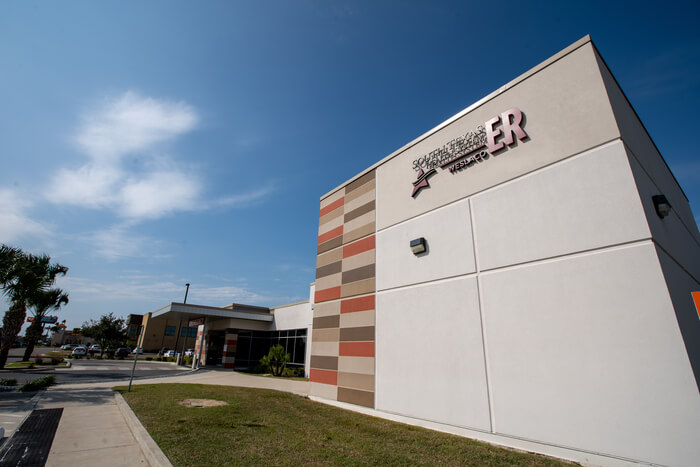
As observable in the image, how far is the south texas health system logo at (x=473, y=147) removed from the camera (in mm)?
8734

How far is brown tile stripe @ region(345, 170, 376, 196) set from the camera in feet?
45.4

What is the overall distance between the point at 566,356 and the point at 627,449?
1.67 meters

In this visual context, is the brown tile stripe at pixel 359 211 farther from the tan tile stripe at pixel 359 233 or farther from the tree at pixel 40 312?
the tree at pixel 40 312

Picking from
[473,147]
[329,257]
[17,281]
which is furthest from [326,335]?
[17,281]

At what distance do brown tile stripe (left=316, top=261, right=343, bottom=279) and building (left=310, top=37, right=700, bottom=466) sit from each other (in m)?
2.52

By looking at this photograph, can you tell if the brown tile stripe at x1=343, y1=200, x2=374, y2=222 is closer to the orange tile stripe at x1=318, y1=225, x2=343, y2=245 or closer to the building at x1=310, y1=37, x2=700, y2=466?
the orange tile stripe at x1=318, y1=225, x2=343, y2=245

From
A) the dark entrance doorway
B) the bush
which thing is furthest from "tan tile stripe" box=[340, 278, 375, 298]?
the dark entrance doorway

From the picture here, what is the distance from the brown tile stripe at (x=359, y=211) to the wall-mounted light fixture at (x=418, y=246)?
3.35m

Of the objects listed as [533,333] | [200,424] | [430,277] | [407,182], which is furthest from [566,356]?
[200,424]

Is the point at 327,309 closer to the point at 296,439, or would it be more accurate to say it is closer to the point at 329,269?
the point at 329,269

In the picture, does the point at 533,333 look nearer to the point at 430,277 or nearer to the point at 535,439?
the point at 535,439

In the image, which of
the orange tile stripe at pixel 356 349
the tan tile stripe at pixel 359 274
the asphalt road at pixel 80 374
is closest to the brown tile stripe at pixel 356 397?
the orange tile stripe at pixel 356 349

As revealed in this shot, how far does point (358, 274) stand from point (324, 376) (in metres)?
4.68

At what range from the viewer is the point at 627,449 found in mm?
5527
